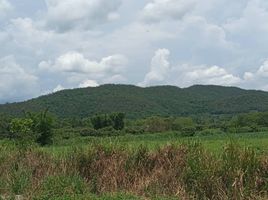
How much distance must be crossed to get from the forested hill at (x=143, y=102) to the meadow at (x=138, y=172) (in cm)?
7473

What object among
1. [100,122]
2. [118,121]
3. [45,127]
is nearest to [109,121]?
[118,121]

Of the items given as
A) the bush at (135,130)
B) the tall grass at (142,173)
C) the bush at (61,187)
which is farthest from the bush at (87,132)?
the bush at (61,187)

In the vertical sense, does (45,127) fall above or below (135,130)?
above

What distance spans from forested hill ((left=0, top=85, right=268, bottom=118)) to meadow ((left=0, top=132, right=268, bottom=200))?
245 ft

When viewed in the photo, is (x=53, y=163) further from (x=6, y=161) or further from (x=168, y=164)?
(x=168, y=164)

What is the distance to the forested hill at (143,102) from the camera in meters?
102

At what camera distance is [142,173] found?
1294 centimetres

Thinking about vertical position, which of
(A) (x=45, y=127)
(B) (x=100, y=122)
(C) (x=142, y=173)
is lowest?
(C) (x=142, y=173)

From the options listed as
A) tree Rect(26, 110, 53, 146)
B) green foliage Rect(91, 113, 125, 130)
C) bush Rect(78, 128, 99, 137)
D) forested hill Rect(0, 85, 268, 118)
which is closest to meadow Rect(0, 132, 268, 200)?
tree Rect(26, 110, 53, 146)

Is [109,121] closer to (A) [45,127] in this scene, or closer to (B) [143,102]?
(A) [45,127]

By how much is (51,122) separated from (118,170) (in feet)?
133

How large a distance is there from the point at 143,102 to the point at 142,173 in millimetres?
106283

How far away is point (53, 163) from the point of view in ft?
45.6

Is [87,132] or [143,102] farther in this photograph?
[143,102]
